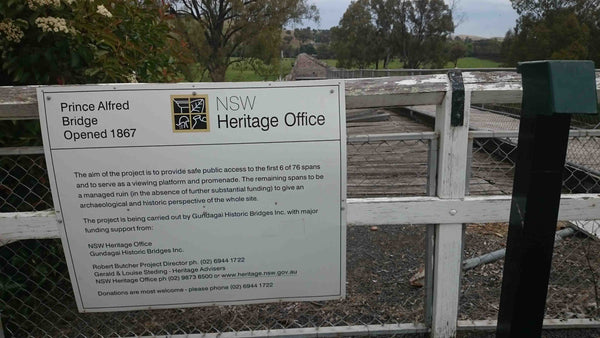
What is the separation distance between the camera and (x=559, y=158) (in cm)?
146

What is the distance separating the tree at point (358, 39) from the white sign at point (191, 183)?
54.0 metres

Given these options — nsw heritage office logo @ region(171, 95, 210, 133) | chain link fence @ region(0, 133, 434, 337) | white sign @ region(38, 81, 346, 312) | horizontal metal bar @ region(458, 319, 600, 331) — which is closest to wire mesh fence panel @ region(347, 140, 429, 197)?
chain link fence @ region(0, 133, 434, 337)

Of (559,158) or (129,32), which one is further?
(129,32)

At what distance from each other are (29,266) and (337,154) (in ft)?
6.93

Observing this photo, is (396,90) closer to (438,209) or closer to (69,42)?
(438,209)

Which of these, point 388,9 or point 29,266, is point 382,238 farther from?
point 388,9

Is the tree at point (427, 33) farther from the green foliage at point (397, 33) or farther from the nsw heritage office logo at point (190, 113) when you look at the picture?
the nsw heritage office logo at point (190, 113)

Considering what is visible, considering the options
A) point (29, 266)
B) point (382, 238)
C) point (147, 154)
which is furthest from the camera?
point (382, 238)

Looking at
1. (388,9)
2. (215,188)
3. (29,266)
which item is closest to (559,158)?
(215,188)

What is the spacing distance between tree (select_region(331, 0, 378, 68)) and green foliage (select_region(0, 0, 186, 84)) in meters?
53.2

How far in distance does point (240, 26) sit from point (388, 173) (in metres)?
18.8

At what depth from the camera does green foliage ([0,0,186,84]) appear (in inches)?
92.9

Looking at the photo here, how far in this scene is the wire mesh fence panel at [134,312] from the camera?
8.79 feet

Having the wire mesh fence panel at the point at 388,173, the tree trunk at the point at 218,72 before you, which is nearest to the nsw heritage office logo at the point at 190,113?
the wire mesh fence panel at the point at 388,173
